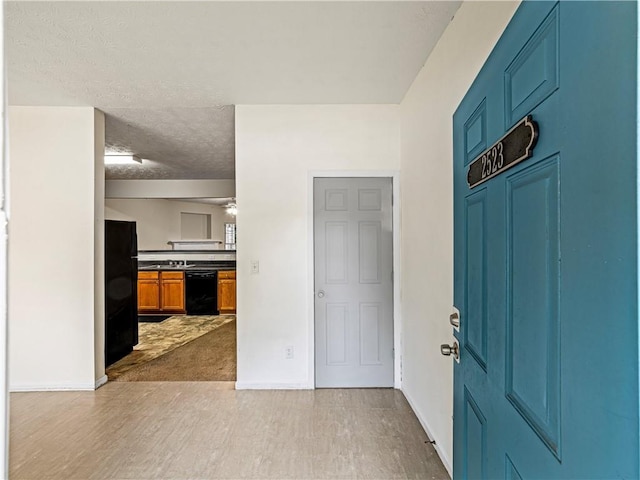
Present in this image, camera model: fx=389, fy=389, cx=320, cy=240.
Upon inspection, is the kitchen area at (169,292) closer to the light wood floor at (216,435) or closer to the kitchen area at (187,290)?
the kitchen area at (187,290)

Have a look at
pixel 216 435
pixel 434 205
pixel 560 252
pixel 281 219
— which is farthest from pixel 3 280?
pixel 281 219

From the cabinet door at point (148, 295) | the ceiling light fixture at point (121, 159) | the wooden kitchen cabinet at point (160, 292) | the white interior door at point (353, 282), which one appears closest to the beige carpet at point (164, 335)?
the wooden kitchen cabinet at point (160, 292)

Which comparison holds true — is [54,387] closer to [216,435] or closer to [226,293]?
[216,435]

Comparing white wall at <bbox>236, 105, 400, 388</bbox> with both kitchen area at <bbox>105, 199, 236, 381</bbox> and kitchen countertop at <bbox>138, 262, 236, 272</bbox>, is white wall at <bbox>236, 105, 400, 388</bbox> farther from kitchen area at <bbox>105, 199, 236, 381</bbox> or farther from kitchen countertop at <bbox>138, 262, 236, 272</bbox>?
kitchen countertop at <bbox>138, 262, 236, 272</bbox>

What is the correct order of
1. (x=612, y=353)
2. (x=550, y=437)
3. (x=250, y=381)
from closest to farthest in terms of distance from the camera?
(x=612, y=353)
(x=550, y=437)
(x=250, y=381)

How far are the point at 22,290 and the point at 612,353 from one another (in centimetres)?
418

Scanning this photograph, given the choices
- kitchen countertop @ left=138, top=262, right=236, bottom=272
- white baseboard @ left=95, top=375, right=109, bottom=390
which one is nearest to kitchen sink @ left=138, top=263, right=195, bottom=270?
kitchen countertop @ left=138, top=262, right=236, bottom=272

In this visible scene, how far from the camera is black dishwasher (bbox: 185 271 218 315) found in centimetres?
707

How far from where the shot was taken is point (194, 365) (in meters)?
4.15

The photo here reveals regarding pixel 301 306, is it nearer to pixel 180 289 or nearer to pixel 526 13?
pixel 526 13

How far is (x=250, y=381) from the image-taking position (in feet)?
11.2

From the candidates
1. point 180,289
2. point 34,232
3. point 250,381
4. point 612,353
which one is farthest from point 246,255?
point 180,289

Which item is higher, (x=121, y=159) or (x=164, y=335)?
(x=121, y=159)

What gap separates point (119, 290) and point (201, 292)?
2.71 m
